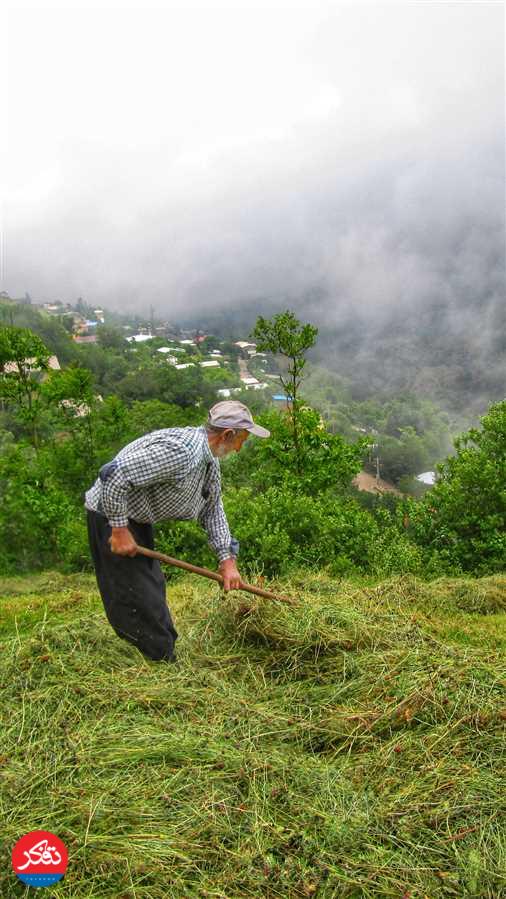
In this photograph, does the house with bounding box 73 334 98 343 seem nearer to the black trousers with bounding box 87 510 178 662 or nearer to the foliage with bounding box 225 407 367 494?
the foliage with bounding box 225 407 367 494

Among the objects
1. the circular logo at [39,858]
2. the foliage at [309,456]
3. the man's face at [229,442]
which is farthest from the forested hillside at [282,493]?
the circular logo at [39,858]

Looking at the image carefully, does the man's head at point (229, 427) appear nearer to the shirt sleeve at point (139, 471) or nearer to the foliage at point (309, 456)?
the shirt sleeve at point (139, 471)

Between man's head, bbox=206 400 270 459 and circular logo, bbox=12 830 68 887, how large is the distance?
6.09ft

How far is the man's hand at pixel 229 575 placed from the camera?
11.6ft

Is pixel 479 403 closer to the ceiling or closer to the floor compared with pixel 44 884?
closer to the floor

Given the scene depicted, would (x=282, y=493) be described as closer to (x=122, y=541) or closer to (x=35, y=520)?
(x=122, y=541)

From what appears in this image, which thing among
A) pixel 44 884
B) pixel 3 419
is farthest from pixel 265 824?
pixel 3 419

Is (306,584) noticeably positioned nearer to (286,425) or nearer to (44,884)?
(44,884)

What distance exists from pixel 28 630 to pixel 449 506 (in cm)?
667

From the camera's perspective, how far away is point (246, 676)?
3.42 metres

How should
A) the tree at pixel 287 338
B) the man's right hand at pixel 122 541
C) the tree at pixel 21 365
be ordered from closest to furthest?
1. the man's right hand at pixel 122 541
2. the tree at pixel 287 338
3. the tree at pixel 21 365

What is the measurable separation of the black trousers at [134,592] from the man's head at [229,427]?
639mm

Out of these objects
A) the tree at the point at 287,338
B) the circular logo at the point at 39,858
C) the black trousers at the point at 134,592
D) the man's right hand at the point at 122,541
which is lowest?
the circular logo at the point at 39,858

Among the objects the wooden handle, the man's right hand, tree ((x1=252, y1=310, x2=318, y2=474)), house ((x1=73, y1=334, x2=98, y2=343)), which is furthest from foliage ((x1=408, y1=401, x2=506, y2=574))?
house ((x1=73, y1=334, x2=98, y2=343))
